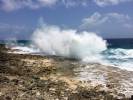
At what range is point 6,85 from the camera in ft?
63.9

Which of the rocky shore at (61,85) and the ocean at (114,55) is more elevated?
the ocean at (114,55)

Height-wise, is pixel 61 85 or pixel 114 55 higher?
pixel 114 55

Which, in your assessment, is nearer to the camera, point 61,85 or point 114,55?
A: point 61,85

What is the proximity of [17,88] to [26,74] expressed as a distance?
5.62 m

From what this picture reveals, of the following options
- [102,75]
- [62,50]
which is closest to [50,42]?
[62,50]

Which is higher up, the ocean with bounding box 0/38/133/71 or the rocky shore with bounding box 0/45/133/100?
the ocean with bounding box 0/38/133/71

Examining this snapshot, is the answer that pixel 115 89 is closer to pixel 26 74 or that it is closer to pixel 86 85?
pixel 86 85

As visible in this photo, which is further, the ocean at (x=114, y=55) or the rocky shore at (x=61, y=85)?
the ocean at (x=114, y=55)

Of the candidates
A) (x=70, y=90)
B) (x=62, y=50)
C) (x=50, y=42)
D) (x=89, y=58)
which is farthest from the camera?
(x=50, y=42)

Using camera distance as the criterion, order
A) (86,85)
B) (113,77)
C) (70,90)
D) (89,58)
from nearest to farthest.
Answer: (70,90) → (86,85) → (113,77) → (89,58)

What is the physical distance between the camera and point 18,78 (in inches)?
872

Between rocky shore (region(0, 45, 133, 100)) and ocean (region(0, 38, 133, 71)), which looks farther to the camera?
ocean (region(0, 38, 133, 71))

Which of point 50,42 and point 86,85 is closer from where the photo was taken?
point 86,85

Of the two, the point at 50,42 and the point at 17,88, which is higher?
the point at 50,42
